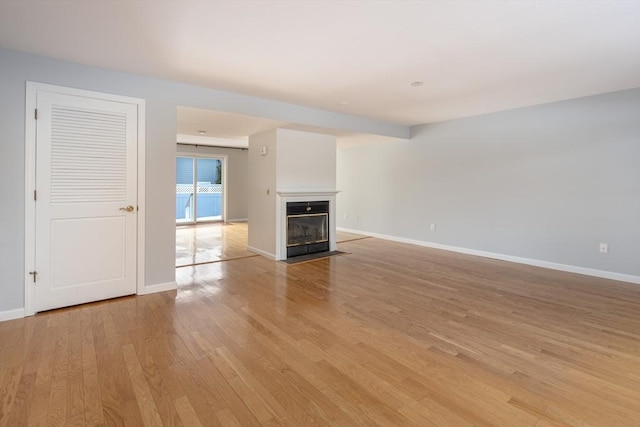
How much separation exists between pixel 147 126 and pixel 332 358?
3033 mm

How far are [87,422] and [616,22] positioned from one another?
166 inches

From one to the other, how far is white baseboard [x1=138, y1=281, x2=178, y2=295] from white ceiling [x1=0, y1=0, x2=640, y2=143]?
2.30 meters

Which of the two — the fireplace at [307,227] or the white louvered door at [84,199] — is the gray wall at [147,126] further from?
the fireplace at [307,227]

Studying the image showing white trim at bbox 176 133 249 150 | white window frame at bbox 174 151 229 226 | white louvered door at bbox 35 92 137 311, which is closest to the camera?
white louvered door at bbox 35 92 137 311

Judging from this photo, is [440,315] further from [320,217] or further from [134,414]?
[320,217]

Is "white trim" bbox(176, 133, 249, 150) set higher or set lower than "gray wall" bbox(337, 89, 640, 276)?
higher

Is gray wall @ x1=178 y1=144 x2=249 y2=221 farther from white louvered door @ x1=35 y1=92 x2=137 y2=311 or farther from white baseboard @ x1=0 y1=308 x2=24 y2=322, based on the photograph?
white baseboard @ x1=0 y1=308 x2=24 y2=322

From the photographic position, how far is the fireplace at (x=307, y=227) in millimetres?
5414

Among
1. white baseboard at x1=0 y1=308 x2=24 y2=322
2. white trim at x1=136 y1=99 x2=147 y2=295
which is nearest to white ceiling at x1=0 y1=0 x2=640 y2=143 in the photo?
white trim at x1=136 y1=99 x2=147 y2=295

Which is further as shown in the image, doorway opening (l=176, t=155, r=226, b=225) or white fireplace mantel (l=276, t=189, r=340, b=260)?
doorway opening (l=176, t=155, r=226, b=225)

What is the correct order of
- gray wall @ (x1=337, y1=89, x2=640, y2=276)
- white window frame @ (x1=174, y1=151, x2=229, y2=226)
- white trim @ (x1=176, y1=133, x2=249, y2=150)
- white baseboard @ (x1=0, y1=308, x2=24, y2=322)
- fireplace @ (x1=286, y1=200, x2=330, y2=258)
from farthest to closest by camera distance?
white window frame @ (x1=174, y1=151, x2=229, y2=226)
white trim @ (x1=176, y1=133, x2=249, y2=150)
fireplace @ (x1=286, y1=200, x2=330, y2=258)
gray wall @ (x1=337, y1=89, x2=640, y2=276)
white baseboard @ (x1=0, y1=308, x2=24, y2=322)

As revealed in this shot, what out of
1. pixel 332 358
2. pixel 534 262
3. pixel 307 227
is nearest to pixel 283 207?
pixel 307 227

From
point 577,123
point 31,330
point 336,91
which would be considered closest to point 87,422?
point 31,330

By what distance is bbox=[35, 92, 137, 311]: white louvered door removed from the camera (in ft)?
9.80
